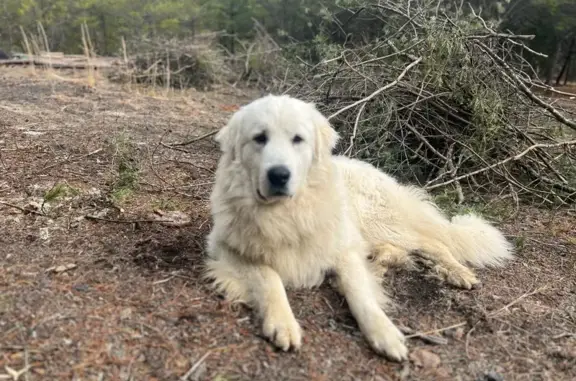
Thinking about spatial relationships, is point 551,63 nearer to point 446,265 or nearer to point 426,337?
point 446,265

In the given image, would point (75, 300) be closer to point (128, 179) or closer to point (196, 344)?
point (196, 344)

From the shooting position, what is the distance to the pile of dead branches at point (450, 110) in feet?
16.8

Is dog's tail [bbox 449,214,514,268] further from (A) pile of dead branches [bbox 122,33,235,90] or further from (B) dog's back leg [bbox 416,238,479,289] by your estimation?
(A) pile of dead branches [bbox 122,33,235,90]

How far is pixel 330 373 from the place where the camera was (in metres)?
2.26

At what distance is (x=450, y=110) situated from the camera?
212 inches

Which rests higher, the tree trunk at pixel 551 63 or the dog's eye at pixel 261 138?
the dog's eye at pixel 261 138

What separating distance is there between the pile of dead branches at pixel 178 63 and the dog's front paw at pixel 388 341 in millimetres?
10999

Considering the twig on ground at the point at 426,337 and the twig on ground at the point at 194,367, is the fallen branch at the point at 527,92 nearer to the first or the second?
the twig on ground at the point at 426,337

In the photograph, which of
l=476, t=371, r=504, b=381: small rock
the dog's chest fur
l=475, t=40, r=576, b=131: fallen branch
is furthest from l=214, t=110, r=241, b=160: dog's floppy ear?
l=475, t=40, r=576, b=131: fallen branch

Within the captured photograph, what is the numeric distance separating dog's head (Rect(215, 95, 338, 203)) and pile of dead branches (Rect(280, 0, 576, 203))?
1.98m

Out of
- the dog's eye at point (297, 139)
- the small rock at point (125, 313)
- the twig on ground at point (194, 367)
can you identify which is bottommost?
the small rock at point (125, 313)

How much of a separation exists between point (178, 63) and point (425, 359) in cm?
1187

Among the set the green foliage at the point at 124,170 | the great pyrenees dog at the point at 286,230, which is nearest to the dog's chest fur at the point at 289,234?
the great pyrenees dog at the point at 286,230

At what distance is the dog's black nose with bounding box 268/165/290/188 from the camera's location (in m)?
2.60
